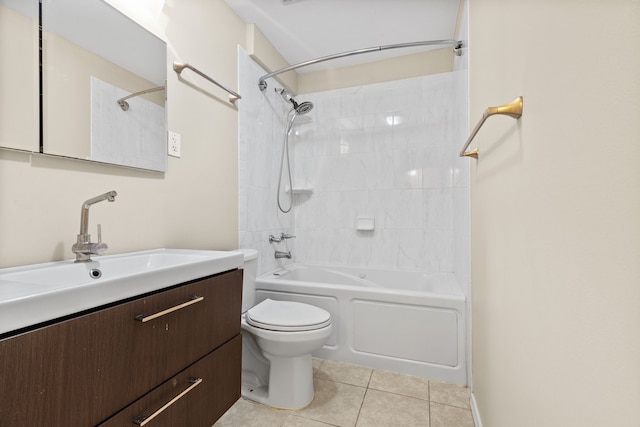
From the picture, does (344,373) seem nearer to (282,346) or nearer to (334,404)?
(334,404)

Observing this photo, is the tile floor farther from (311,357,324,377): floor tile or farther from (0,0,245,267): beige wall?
(0,0,245,267): beige wall

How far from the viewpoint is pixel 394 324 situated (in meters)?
1.82

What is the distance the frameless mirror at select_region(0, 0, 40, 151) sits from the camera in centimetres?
88

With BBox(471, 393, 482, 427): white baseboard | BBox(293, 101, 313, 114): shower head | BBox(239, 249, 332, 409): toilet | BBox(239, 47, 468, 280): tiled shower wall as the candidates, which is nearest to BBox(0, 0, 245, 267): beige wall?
BBox(239, 47, 468, 280): tiled shower wall

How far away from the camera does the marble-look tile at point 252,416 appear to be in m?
1.38

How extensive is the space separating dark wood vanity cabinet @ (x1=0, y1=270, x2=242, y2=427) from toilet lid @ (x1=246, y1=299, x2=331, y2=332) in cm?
26

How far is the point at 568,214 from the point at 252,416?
159cm

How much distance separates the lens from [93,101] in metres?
1.14

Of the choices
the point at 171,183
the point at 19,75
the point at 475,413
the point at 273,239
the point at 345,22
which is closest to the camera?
the point at 19,75

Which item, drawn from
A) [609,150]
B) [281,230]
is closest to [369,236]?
[281,230]

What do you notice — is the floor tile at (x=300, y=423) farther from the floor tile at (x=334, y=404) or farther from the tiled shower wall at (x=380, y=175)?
the tiled shower wall at (x=380, y=175)

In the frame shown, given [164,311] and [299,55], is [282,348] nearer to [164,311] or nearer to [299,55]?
[164,311]

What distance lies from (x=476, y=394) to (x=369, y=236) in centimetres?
145

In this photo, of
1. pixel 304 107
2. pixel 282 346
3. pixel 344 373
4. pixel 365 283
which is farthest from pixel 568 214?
pixel 304 107
